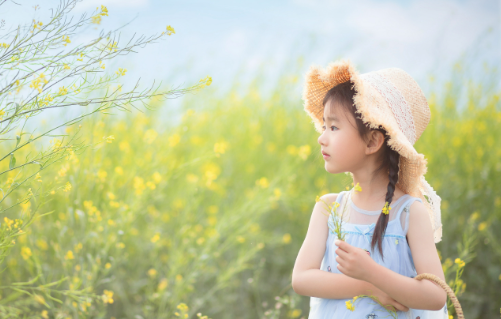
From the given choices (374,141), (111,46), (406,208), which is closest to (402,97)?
(374,141)

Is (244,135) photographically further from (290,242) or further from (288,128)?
(290,242)

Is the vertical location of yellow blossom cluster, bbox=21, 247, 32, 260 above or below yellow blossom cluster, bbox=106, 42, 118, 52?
below

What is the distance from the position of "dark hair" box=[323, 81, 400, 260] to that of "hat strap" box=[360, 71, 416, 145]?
0.18ft

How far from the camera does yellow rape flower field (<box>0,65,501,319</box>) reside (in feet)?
6.43

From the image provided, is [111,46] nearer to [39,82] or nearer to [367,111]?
[39,82]

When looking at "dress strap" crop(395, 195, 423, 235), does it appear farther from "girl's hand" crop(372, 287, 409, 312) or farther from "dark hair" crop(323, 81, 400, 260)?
"girl's hand" crop(372, 287, 409, 312)

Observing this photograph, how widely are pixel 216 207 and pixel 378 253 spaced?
173cm

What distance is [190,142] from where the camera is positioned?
10.6 ft

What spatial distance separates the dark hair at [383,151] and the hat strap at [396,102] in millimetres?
54

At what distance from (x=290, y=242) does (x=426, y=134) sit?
4.77 ft

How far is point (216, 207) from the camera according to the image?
109 inches

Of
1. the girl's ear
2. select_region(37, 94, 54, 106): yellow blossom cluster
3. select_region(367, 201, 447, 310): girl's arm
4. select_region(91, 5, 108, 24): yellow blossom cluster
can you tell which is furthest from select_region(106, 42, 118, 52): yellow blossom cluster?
select_region(367, 201, 447, 310): girl's arm

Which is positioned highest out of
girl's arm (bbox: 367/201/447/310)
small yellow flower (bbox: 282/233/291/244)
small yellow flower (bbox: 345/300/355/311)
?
small yellow flower (bbox: 282/233/291/244)

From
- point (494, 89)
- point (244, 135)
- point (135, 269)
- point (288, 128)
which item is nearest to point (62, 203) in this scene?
point (135, 269)
